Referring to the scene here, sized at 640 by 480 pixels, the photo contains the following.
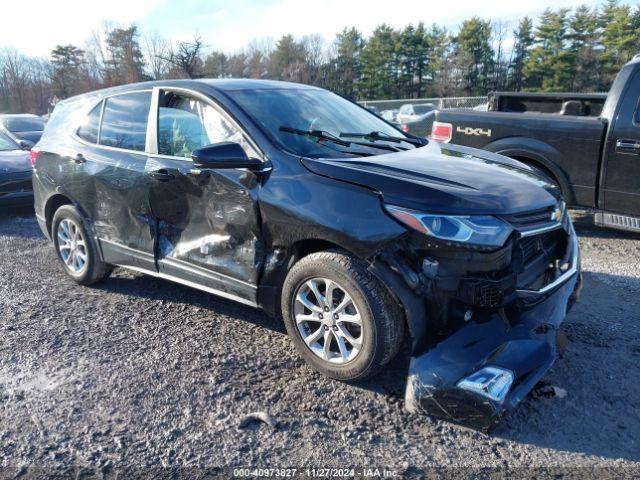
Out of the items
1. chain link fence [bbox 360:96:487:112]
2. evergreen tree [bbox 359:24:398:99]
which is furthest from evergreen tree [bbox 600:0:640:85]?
chain link fence [bbox 360:96:487:112]

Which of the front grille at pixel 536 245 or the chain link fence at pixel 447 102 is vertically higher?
the front grille at pixel 536 245

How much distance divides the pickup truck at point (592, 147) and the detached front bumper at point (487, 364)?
3330mm

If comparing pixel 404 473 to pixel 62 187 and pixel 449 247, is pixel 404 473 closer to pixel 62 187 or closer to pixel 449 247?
pixel 449 247

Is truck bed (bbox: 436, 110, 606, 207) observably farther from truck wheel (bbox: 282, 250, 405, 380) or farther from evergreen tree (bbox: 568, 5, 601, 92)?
evergreen tree (bbox: 568, 5, 601, 92)

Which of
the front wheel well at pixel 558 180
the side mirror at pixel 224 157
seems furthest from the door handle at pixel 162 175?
the front wheel well at pixel 558 180

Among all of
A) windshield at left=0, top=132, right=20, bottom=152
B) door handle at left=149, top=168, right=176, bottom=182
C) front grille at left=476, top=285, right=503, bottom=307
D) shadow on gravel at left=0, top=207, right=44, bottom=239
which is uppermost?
door handle at left=149, top=168, right=176, bottom=182

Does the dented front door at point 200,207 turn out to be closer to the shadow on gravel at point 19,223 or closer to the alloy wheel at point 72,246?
the alloy wheel at point 72,246

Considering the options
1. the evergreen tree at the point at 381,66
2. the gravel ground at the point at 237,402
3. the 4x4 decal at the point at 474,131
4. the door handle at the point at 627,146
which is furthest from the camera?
the evergreen tree at the point at 381,66

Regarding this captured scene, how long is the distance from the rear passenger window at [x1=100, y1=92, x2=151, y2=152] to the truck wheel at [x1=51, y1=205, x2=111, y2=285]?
80 centimetres

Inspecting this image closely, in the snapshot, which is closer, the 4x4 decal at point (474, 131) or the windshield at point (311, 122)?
the windshield at point (311, 122)

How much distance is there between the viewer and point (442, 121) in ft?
22.5

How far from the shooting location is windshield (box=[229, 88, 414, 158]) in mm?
3535

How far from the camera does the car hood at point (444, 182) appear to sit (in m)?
2.86

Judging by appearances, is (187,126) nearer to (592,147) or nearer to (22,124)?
(592,147)
